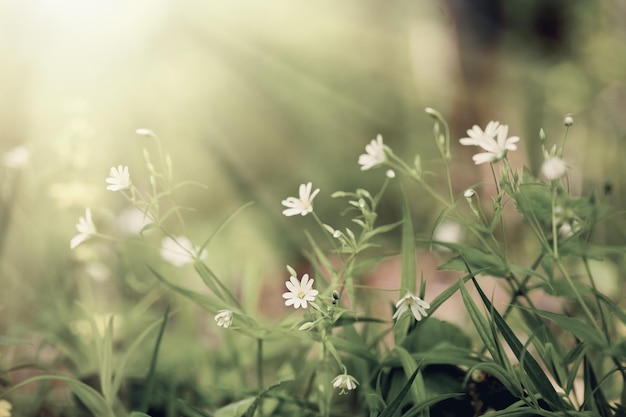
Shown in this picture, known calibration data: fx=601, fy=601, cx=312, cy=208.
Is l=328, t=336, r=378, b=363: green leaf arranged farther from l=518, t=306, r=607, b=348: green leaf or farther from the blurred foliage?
the blurred foliage

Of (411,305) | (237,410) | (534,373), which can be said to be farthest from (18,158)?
(534,373)

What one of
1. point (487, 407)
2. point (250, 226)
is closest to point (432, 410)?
point (487, 407)

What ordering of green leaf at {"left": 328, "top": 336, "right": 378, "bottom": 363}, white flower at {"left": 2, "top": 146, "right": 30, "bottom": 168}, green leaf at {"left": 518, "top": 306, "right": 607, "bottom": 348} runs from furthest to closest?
white flower at {"left": 2, "top": 146, "right": 30, "bottom": 168} → green leaf at {"left": 328, "top": 336, "right": 378, "bottom": 363} → green leaf at {"left": 518, "top": 306, "right": 607, "bottom": 348}

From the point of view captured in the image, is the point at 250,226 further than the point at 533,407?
Yes

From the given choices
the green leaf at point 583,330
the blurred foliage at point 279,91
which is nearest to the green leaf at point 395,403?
the green leaf at point 583,330

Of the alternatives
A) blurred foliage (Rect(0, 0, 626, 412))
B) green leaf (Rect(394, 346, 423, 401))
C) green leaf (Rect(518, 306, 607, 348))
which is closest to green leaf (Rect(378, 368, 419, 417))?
green leaf (Rect(394, 346, 423, 401))

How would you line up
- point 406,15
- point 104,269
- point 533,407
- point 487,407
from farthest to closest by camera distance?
point 406,15 → point 104,269 → point 487,407 → point 533,407

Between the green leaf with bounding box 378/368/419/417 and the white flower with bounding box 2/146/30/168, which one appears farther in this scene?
the white flower with bounding box 2/146/30/168

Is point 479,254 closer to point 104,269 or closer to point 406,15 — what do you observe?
point 104,269

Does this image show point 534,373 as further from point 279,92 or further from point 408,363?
point 279,92
